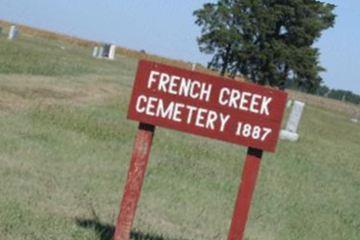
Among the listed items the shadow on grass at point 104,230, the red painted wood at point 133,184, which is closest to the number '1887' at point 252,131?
the red painted wood at point 133,184

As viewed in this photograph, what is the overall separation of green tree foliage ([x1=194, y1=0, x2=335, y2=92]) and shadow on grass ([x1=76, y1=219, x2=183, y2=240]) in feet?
192

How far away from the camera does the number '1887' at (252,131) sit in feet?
20.6

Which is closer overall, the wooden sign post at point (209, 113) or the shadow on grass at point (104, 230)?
the wooden sign post at point (209, 113)

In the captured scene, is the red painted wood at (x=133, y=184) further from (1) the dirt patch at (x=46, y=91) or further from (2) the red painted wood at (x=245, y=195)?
(1) the dirt patch at (x=46, y=91)

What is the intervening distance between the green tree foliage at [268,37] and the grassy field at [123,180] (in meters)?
47.9

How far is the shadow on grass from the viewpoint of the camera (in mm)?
7019

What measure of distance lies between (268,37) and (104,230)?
6160cm

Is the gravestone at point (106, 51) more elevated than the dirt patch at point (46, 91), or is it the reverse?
the gravestone at point (106, 51)

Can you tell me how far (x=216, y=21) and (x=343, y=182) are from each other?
177ft

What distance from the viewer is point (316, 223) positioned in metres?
10.4

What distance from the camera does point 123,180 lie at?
9.88 m

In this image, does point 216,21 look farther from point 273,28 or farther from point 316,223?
point 316,223

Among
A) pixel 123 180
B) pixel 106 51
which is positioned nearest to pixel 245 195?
pixel 123 180

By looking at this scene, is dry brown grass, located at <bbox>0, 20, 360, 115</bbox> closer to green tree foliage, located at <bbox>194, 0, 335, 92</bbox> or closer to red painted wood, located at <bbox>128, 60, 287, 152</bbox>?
green tree foliage, located at <bbox>194, 0, 335, 92</bbox>
